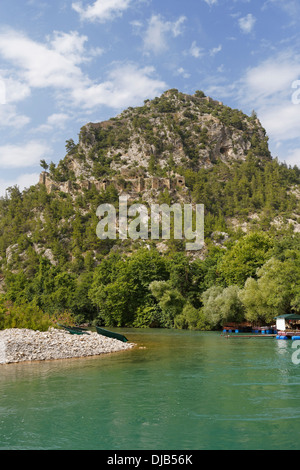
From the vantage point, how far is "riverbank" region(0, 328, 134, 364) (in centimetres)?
2383

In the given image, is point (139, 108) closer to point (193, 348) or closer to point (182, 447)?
point (193, 348)

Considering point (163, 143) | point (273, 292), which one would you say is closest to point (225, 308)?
point (273, 292)

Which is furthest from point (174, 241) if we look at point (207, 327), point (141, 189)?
point (207, 327)

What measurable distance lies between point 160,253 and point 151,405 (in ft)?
289

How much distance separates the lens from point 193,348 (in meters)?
30.9

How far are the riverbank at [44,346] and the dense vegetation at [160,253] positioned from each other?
3264mm

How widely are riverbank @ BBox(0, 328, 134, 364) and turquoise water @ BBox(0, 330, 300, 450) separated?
134 centimetres

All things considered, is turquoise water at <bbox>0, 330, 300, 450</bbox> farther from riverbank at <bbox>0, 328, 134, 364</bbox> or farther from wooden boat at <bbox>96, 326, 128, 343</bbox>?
wooden boat at <bbox>96, 326, 128, 343</bbox>

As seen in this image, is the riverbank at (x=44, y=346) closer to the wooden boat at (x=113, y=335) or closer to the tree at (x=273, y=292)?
the wooden boat at (x=113, y=335)

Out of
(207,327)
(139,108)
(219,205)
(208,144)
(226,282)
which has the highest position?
(139,108)

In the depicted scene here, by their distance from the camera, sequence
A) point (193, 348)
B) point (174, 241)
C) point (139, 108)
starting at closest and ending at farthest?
point (193, 348)
point (174, 241)
point (139, 108)

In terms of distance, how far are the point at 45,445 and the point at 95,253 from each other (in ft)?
338

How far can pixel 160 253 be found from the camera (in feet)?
334

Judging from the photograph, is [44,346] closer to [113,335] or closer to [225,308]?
[113,335]
